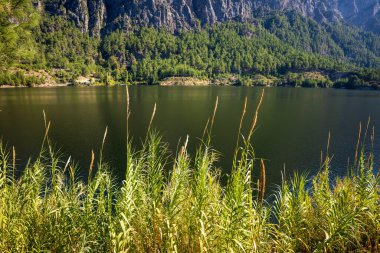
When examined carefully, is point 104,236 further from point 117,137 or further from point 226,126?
point 226,126

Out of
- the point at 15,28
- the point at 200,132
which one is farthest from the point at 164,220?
the point at 200,132

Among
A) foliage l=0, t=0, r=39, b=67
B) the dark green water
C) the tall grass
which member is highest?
foliage l=0, t=0, r=39, b=67

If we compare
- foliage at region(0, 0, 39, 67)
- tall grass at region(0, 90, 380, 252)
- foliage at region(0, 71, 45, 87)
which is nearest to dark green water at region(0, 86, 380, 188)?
foliage at region(0, 0, 39, 67)

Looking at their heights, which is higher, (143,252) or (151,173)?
(151,173)

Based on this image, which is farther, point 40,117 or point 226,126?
point 40,117

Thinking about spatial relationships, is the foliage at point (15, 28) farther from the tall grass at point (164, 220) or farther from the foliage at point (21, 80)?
the foliage at point (21, 80)

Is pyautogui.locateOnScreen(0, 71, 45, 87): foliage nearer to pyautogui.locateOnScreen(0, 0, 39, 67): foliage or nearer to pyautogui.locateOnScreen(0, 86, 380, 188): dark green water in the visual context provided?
pyautogui.locateOnScreen(0, 86, 380, 188): dark green water

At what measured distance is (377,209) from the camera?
8.00 metres

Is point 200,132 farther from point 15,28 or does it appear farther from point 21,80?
point 21,80

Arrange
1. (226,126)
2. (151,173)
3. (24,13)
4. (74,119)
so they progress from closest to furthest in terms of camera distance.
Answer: (151,173) → (24,13) → (226,126) → (74,119)

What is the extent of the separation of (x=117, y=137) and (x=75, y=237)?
42228mm

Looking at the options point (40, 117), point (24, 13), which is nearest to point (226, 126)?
point (40, 117)

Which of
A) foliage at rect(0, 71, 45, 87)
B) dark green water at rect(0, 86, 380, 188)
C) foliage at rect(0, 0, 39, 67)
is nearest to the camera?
foliage at rect(0, 0, 39, 67)

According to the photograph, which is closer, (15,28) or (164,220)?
(164,220)
